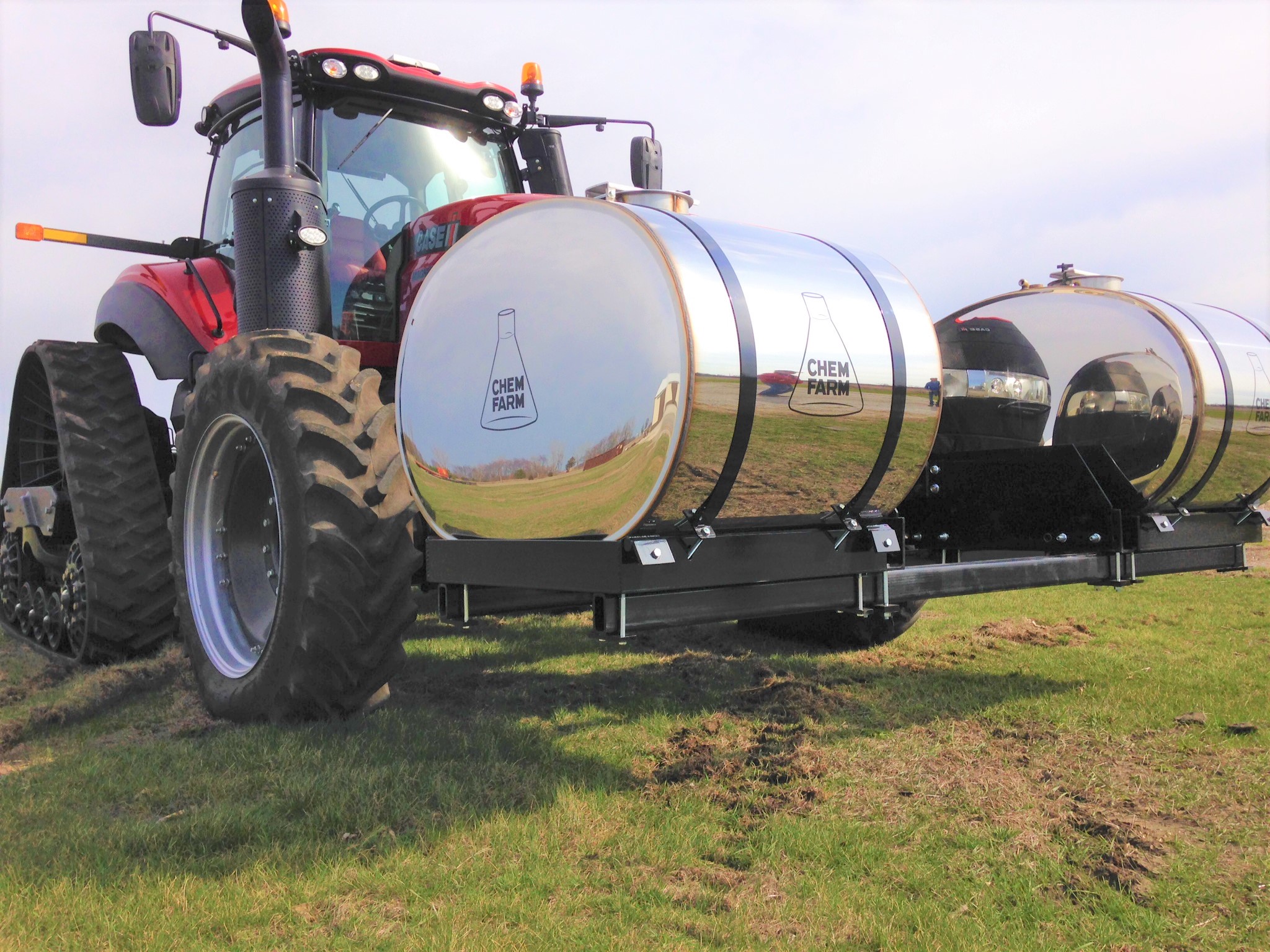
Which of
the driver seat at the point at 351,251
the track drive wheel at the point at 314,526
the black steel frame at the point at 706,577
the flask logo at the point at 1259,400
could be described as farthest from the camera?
the driver seat at the point at 351,251

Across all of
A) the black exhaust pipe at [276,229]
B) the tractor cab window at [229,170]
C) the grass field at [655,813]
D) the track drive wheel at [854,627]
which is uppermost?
the tractor cab window at [229,170]

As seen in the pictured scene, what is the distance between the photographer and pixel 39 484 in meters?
6.90

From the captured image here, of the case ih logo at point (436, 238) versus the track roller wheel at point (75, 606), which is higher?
the case ih logo at point (436, 238)

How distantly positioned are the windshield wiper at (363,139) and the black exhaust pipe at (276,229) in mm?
600

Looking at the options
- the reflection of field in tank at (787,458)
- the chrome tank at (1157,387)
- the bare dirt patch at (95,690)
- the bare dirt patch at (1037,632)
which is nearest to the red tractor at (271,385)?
the bare dirt patch at (95,690)

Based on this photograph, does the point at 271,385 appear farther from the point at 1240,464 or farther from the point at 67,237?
the point at 1240,464

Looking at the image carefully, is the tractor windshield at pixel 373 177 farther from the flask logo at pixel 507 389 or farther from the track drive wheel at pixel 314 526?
the flask logo at pixel 507 389

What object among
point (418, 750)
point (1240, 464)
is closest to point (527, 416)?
point (418, 750)

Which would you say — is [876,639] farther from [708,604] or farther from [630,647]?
[708,604]

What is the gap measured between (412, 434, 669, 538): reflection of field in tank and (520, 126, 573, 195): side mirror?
9.20 feet

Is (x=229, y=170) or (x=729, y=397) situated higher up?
(x=229, y=170)

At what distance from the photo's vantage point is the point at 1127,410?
5.09 m

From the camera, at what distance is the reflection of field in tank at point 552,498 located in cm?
316

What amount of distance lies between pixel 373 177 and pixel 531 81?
1.32 metres
